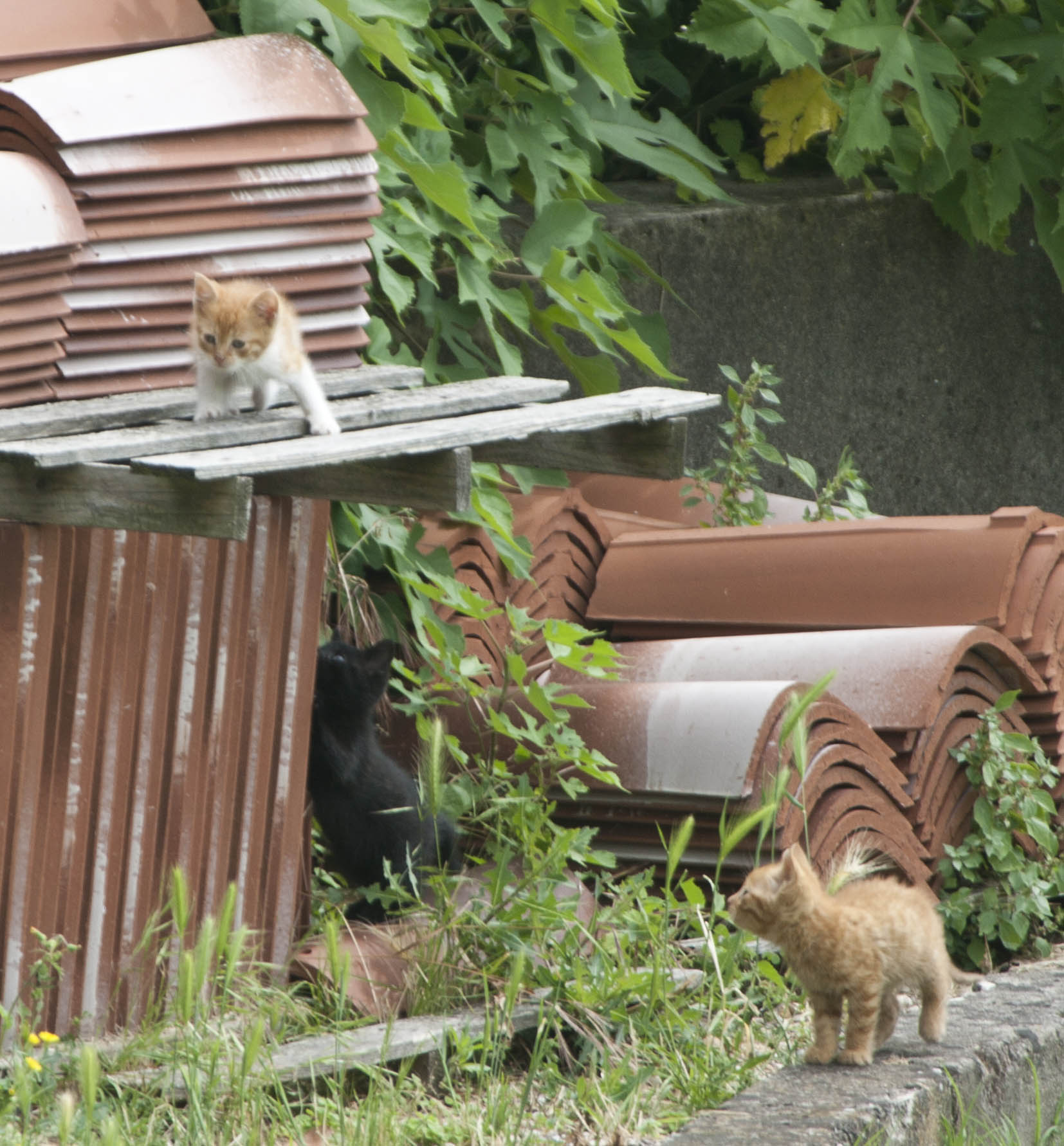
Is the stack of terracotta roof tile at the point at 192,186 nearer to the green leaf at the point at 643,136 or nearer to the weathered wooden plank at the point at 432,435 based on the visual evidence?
the weathered wooden plank at the point at 432,435

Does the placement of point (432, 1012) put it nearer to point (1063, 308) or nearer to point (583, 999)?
point (583, 999)

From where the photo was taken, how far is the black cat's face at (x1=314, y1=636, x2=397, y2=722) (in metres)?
4.18

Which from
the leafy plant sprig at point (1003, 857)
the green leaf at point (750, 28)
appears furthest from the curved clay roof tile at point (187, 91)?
the leafy plant sprig at point (1003, 857)

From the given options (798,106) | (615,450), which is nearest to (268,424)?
(615,450)

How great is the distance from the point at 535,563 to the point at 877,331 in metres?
3.22

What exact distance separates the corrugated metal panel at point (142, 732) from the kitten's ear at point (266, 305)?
1.59 ft

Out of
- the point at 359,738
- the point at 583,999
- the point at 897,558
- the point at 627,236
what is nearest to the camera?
the point at 583,999

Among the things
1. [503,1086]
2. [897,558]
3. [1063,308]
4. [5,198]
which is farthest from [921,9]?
[503,1086]

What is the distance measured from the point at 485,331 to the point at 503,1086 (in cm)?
325

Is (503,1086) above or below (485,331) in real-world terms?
below

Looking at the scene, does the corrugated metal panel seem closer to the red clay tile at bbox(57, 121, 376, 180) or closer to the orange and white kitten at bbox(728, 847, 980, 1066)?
the red clay tile at bbox(57, 121, 376, 180)

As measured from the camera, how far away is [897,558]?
17.0 ft

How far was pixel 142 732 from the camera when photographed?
341 cm

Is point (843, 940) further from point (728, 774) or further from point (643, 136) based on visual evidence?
point (643, 136)
